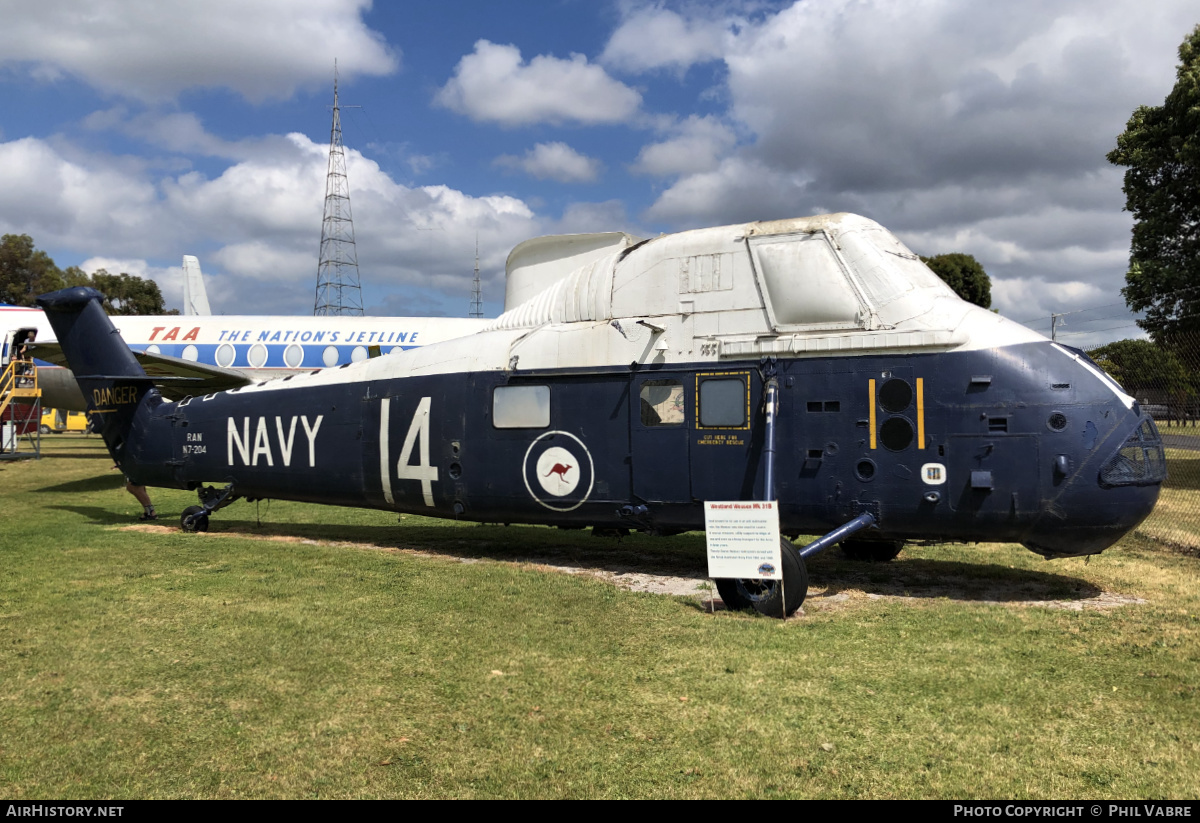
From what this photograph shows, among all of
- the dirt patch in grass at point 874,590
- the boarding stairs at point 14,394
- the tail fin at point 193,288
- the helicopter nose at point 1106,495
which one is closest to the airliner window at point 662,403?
the dirt patch in grass at point 874,590

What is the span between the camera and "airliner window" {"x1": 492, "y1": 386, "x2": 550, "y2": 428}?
9.47m

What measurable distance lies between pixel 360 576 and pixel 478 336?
3338 millimetres

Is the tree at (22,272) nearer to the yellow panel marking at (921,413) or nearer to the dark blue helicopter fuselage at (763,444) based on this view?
the dark blue helicopter fuselage at (763,444)

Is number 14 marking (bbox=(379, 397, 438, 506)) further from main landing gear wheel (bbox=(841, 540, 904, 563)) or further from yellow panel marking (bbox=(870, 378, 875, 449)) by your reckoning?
main landing gear wheel (bbox=(841, 540, 904, 563))

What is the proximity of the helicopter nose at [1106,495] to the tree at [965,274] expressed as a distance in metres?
51.7

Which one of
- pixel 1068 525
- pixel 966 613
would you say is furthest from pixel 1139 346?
pixel 966 613

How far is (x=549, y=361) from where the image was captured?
9469 millimetres

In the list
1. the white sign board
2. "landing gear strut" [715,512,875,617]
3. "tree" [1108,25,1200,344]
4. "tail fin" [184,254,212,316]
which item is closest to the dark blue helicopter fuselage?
"landing gear strut" [715,512,875,617]

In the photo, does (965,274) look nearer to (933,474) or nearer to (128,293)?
(933,474)

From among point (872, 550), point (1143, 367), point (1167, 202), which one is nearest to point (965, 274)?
point (1167, 202)

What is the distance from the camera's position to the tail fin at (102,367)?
13.1 meters

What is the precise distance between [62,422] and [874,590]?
57821 mm
